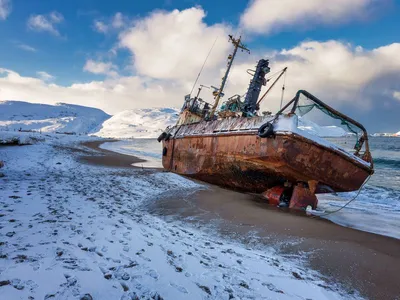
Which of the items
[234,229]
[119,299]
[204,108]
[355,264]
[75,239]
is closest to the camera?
[119,299]

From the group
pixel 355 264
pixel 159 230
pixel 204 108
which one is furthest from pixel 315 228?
pixel 204 108

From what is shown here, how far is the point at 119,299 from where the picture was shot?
221cm

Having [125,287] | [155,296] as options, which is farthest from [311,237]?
[125,287]

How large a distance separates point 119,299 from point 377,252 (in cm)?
501

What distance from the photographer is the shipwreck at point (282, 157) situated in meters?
7.28

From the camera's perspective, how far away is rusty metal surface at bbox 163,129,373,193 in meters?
7.27

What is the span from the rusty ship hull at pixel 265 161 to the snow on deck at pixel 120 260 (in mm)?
3607

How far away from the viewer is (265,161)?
780cm

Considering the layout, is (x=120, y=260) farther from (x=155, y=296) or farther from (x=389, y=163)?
(x=389, y=163)

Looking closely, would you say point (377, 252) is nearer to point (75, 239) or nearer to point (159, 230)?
point (159, 230)

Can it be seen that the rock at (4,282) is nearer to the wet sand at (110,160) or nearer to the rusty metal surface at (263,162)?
the rusty metal surface at (263,162)

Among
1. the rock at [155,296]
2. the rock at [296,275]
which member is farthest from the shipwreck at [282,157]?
the rock at [155,296]

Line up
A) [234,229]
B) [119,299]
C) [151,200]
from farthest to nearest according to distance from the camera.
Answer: [151,200] < [234,229] < [119,299]

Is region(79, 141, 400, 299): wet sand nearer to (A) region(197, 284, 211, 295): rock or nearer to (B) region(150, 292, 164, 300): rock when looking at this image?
(A) region(197, 284, 211, 295): rock
